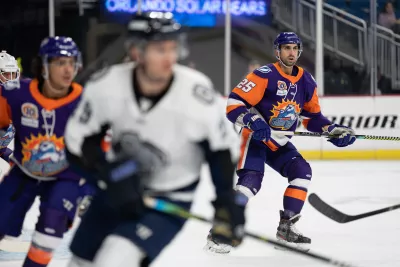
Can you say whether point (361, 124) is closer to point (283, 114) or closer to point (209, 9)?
point (209, 9)

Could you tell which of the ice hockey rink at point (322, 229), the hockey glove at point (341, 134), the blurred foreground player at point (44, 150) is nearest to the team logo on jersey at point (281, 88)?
the hockey glove at point (341, 134)

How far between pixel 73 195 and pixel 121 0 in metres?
8.06

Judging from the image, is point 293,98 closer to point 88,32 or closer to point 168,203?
point 168,203

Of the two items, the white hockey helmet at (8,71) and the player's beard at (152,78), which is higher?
the player's beard at (152,78)

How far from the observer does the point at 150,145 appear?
2398 millimetres

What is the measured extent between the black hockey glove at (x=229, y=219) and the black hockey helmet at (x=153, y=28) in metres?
0.46

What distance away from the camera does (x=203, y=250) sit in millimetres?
4520

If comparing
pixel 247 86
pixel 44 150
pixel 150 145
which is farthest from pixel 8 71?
pixel 150 145

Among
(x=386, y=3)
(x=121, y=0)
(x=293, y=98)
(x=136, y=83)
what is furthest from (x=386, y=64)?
(x=136, y=83)

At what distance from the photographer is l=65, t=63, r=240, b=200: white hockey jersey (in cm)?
237

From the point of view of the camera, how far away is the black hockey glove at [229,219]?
2.39 metres

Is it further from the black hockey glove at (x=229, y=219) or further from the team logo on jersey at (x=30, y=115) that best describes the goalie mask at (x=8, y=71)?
the black hockey glove at (x=229, y=219)

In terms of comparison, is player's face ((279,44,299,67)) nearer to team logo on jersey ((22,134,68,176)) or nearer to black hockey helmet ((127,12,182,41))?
team logo on jersey ((22,134,68,176))

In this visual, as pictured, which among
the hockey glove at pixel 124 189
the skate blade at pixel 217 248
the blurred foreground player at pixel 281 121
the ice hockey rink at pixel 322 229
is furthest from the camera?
the blurred foreground player at pixel 281 121
